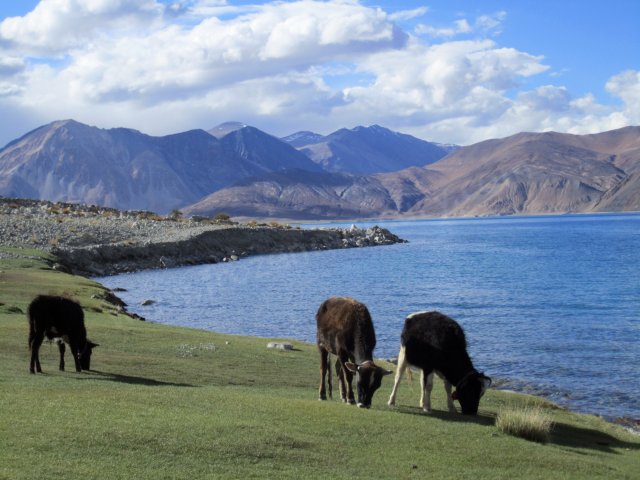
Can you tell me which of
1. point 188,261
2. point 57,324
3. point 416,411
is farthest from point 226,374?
point 188,261

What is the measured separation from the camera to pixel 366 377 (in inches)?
591

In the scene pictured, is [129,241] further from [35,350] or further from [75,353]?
[35,350]

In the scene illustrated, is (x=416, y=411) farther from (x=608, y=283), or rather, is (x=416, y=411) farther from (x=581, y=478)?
(x=608, y=283)

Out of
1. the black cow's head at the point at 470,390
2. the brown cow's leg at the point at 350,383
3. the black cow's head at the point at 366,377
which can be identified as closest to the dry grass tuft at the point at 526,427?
the black cow's head at the point at 470,390

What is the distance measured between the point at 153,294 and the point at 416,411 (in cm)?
4069

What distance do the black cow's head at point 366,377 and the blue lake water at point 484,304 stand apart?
11.1 metres

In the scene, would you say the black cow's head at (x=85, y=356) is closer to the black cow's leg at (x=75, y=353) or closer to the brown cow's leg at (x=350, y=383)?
the black cow's leg at (x=75, y=353)

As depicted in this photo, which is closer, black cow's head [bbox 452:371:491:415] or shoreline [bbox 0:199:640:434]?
black cow's head [bbox 452:371:491:415]

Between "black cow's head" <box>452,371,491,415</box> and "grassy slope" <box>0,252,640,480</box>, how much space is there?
0.46 m

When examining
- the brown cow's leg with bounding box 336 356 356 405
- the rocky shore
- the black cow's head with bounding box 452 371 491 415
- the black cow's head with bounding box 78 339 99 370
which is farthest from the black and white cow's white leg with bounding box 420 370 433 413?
the rocky shore

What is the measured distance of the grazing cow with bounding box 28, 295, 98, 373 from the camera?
17609 millimetres

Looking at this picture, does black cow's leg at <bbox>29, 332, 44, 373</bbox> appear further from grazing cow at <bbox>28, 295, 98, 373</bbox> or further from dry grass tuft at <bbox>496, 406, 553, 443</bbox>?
dry grass tuft at <bbox>496, 406, 553, 443</bbox>

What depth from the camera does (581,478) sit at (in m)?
12.1

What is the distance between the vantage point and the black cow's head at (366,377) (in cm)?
1502
